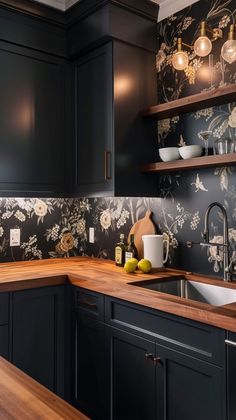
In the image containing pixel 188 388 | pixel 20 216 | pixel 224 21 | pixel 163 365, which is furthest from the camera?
pixel 20 216

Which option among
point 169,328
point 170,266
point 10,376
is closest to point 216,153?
point 170,266

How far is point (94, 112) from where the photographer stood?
2678 mm

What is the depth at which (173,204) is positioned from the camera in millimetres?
2572

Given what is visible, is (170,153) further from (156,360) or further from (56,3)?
(56,3)

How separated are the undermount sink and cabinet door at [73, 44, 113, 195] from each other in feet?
2.22

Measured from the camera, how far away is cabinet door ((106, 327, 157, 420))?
6.14 feet

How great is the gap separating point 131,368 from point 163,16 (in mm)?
2248

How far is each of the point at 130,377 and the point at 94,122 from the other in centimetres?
162

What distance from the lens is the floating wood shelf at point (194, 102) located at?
2.09 meters

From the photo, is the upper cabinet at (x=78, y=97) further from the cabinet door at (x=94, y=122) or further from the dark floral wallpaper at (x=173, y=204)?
the dark floral wallpaper at (x=173, y=204)

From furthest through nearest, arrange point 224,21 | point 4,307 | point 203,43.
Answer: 1. point 224,21
2. point 4,307
3. point 203,43

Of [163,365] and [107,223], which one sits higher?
[107,223]

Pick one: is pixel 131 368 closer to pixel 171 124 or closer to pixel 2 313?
pixel 2 313

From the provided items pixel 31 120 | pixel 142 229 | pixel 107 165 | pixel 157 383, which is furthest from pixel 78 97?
pixel 157 383
